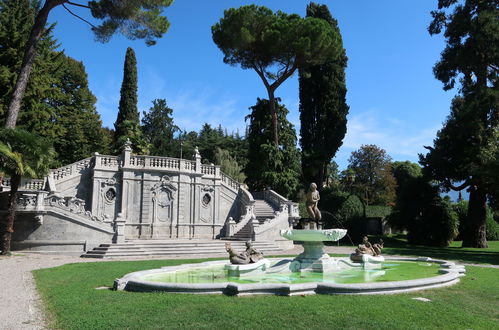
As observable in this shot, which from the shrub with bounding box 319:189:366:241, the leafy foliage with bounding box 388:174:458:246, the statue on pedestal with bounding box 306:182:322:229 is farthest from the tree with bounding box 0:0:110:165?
the leafy foliage with bounding box 388:174:458:246

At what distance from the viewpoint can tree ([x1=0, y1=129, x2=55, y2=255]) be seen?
679 inches

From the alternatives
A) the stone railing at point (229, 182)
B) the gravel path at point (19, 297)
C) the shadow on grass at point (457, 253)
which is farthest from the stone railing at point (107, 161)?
the shadow on grass at point (457, 253)

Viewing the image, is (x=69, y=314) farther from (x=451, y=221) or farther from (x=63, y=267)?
(x=451, y=221)

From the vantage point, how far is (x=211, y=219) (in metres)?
28.9

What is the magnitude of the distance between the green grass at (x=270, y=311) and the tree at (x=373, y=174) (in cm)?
4408

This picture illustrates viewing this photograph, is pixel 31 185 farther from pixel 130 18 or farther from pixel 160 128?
pixel 160 128

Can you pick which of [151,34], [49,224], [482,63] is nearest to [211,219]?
[49,224]

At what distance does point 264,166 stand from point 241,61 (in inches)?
403

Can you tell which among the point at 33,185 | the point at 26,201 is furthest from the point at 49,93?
the point at 26,201

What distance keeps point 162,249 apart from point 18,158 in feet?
27.5

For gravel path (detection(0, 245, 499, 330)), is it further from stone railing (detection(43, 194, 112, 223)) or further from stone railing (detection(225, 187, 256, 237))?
stone railing (detection(225, 187, 256, 237))

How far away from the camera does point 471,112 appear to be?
2491 cm

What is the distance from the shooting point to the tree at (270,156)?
32219 mm

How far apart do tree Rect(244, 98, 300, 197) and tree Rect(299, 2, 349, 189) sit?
2170 millimetres
